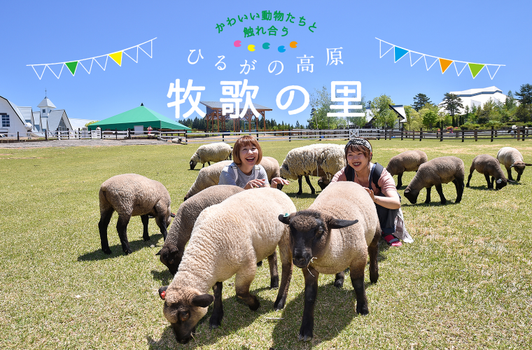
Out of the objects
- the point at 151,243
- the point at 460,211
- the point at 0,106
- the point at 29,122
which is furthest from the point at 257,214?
the point at 29,122

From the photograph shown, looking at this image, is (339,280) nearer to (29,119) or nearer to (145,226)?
(145,226)

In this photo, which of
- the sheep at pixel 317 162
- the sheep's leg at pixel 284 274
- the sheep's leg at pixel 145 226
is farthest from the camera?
the sheep at pixel 317 162

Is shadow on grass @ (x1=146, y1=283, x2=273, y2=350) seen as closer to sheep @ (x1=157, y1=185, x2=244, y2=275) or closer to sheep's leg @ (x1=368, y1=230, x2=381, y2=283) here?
sheep @ (x1=157, y1=185, x2=244, y2=275)

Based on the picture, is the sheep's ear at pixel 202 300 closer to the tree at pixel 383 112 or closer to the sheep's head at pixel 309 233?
the sheep's head at pixel 309 233

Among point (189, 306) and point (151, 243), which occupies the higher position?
point (189, 306)

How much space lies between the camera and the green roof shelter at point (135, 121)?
60.7m

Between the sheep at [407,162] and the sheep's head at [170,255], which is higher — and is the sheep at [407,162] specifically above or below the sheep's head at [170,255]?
above

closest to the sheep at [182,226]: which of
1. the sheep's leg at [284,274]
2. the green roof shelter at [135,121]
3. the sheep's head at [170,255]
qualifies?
the sheep's head at [170,255]

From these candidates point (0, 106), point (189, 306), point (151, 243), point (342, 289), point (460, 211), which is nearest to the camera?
point (189, 306)

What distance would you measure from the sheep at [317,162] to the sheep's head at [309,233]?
7808 millimetres

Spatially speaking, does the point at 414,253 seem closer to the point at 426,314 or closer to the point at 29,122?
the point at 426,314

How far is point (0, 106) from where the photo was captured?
5044 cm

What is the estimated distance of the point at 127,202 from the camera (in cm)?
563

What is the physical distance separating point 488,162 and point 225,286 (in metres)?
10.8
